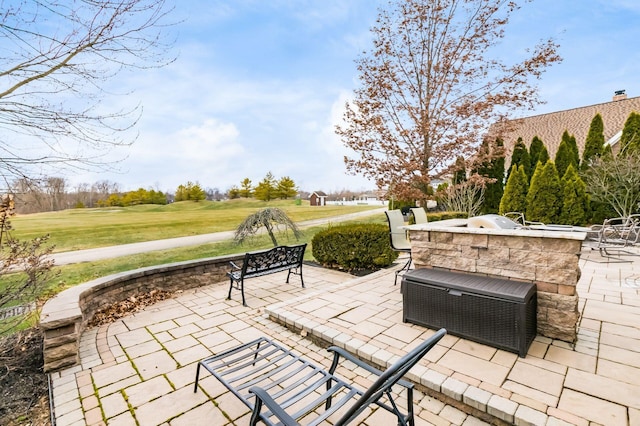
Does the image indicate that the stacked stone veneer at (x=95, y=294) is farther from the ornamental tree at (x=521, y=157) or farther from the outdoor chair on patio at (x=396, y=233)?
the ornamental tree at (x=521, y=157)

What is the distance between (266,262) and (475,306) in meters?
2.99

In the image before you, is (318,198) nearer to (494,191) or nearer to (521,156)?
(494,191)

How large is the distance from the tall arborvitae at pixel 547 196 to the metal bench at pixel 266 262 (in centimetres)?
959

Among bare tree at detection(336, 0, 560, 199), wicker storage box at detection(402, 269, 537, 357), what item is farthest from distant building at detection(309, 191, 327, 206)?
wicker storage box at detection(402, 269, 537, 357)

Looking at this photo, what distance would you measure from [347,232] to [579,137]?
16825mm

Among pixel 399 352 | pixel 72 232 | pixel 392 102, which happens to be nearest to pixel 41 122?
pixel 399 352

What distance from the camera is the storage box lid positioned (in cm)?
241

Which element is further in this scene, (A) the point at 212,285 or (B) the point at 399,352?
(A) the point at 212,285

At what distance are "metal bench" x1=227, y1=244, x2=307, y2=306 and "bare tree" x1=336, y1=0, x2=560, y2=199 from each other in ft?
13.9

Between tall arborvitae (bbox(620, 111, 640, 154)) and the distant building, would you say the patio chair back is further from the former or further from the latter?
the distant building

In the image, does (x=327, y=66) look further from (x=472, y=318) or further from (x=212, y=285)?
(x=472, y=318)

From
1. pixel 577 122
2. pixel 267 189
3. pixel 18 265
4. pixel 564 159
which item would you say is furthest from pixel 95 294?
pixel 577 122

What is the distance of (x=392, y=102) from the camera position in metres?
8.12

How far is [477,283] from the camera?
2.70 metres
